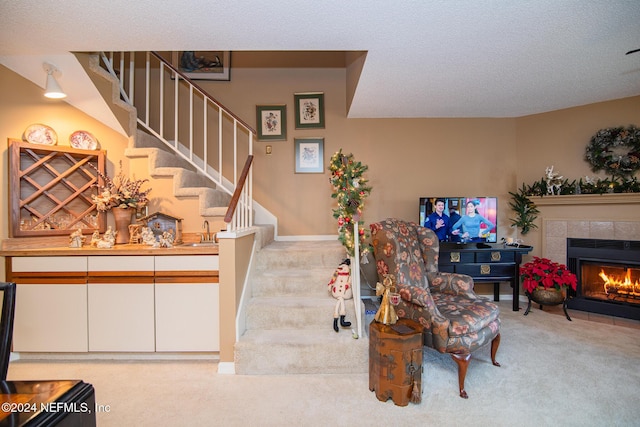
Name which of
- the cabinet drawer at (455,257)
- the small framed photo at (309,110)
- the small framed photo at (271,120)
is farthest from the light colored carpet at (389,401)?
the small framed photo at (309,110)

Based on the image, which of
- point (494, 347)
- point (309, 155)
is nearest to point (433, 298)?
point (494, 347)

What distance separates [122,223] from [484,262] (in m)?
3.92

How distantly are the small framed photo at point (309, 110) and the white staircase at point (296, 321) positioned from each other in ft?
5.51

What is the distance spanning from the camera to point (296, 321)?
8.77 ft

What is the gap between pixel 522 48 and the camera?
240 centimetres

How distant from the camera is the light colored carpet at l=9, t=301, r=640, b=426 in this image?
193 centimetres

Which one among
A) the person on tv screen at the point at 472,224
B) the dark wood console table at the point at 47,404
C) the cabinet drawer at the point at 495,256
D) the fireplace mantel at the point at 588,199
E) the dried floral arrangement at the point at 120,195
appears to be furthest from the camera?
the person on tv screen at the point at 472,224

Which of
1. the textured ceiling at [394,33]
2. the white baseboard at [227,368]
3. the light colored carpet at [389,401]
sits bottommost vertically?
the light colored carpet at [389,401]

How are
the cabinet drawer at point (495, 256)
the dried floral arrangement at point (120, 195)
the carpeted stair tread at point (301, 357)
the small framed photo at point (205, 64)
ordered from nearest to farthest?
the carpeted stair tread at point (301, 357) → the dried floral arrangement at point (120, 195) → the cabinet drawer at point (495, 256) → the small framed photo at point (205, 64)

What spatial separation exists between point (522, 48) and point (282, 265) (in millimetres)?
2784

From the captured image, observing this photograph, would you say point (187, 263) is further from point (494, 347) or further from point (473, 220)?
point (473, 220)

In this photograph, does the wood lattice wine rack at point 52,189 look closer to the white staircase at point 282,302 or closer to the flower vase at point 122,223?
the flower vase at point 122,223

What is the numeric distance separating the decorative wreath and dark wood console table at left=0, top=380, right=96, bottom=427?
192 inches

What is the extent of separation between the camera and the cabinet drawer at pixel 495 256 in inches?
142
